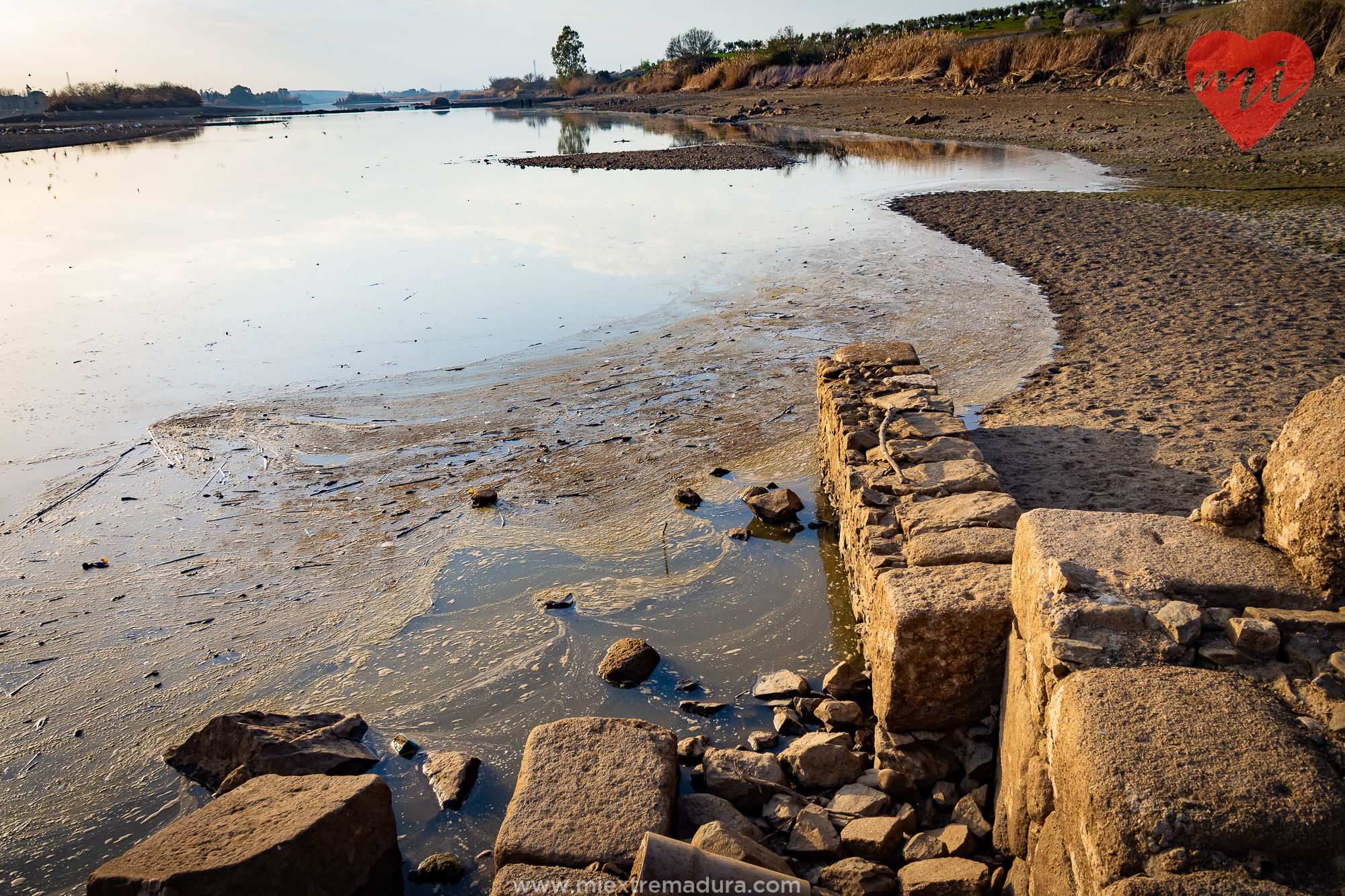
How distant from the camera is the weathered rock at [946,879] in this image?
237 centimetres

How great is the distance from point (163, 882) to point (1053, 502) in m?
4.59

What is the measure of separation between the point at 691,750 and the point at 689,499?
2.26 m

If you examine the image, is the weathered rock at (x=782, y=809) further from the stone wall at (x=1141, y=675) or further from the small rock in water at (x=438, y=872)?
the small rock in water at (x=438, y=872)

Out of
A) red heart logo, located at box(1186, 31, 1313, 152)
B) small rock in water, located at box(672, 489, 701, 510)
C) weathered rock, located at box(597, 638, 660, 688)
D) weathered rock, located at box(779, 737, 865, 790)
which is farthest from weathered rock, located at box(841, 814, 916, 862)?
red heart logo, located at box(1186, 31, 1313, 152)

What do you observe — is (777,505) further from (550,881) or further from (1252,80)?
(1252,80)

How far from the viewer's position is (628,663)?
12.4ft

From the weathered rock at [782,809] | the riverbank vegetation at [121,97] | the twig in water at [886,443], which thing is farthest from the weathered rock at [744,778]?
the riverbank vegetation at [121,97]

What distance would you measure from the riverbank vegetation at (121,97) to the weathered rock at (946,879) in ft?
260

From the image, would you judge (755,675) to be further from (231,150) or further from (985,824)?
(231,150)

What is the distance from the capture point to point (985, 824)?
2.65 m

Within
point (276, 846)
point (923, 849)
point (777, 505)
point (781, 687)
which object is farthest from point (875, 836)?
point (777, 505)

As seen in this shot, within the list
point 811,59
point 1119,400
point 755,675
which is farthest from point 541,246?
point 811,59

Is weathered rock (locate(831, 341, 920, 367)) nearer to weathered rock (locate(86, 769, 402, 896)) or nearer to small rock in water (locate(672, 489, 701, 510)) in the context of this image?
small rock in water (locate(672, 489, 701, 510))

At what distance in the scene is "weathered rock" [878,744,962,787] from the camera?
9.59 feet
